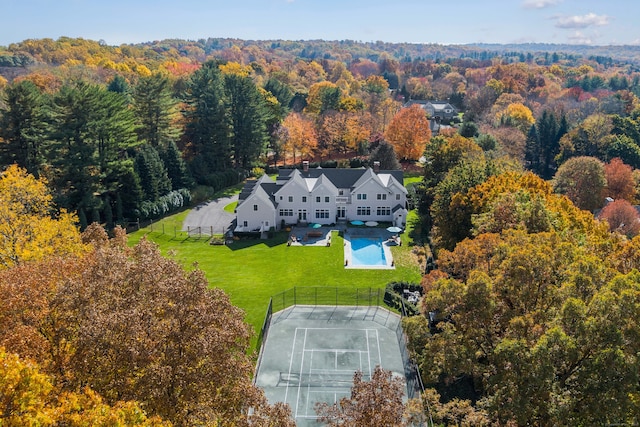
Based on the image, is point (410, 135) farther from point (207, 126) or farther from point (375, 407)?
point (375, 407)

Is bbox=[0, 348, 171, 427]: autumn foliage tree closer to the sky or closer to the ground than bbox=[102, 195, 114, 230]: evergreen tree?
closer to the sky

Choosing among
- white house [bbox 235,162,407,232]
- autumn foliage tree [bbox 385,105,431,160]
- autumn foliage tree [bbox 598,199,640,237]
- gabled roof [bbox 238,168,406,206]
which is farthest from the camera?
autumn foliage tree [bbox 385,105,431,160]

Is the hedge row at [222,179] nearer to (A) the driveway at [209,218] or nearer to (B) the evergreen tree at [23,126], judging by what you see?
(A) the driveway at [209,218]

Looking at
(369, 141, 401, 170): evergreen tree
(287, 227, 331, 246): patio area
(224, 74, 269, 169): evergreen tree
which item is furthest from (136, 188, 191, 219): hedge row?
(369, 141, 401, 170): evergreen tree

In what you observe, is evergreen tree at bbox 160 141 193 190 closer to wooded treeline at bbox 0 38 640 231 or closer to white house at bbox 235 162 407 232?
wooded treeline at bbox 0 38 640 231

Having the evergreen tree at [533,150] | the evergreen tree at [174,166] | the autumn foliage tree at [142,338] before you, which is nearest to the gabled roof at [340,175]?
the evergreen tree at [174,166]

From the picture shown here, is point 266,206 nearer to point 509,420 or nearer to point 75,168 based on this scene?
point 75,168

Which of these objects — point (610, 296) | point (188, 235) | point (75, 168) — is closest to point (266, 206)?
point (188, 235)
